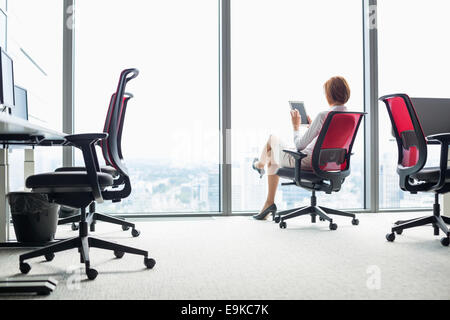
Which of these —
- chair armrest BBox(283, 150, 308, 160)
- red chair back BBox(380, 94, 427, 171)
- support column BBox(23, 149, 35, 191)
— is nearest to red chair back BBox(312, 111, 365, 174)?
chair armrest BBox(283, 150, 308, 160)

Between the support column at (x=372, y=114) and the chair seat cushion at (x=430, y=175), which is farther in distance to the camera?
the support column at (x=372, y=114)

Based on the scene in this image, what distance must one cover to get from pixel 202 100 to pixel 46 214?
1875 mm

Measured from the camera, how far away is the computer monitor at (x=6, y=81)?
2.24 m

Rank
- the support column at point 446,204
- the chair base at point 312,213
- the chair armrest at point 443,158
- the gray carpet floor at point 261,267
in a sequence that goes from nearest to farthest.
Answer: the gray carpet floor at point 261,267, the chair armrest at point 443,158, the chair base at point 312,213, the support column at point 446,204

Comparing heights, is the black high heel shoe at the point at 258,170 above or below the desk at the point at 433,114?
below

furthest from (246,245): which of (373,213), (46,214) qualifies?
(373,213)

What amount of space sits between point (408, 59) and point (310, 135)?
1954mm

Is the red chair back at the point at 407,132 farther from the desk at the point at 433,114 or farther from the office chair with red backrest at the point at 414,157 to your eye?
the desk at the point at 433,114

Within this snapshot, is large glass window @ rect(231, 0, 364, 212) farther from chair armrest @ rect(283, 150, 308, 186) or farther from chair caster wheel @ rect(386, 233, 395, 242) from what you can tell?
chair caster wheel @ rect(386, 233, 395, 242)

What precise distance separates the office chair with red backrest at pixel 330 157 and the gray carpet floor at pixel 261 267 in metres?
0.34

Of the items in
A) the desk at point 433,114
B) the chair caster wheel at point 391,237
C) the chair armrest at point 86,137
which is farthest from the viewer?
the desk at point 433,114

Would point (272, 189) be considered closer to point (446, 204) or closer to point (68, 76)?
point (446, 204)

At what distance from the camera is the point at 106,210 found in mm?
3488

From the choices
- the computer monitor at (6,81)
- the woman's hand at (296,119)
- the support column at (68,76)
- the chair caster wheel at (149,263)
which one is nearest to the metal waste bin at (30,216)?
the computer monitor at (6,81)
